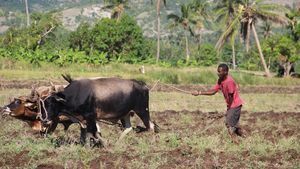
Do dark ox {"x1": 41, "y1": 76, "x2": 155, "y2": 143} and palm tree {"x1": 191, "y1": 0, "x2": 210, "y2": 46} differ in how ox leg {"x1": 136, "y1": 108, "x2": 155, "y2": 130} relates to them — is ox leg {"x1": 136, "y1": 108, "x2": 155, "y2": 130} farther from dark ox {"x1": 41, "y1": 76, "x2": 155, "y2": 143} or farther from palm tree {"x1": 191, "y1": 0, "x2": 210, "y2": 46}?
palm tree {"x1": 191, "y1": 0, "x2": 210, "y2": 46}

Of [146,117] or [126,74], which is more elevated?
[146,117]

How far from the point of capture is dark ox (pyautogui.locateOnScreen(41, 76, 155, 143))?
11.1 meters

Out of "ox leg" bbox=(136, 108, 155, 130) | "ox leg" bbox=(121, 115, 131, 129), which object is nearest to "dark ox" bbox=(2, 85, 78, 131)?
"ox leg" bbox=(121, 115, 131, 129)

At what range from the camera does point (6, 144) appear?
10.8m

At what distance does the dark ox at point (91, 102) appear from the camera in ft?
36.5

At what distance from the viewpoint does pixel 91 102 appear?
1116 centimetres

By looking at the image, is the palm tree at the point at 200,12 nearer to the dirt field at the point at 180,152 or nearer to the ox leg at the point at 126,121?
the dirt field at the point at 180,152

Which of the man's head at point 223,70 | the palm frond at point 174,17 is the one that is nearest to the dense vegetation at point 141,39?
the palm frond at point 174,17

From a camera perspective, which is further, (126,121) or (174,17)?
(174,17)

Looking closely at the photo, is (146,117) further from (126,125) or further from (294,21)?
(294,21)

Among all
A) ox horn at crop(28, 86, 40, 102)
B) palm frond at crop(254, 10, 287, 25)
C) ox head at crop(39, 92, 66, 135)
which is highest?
palm frond at crop(254, 10, 287, 25)

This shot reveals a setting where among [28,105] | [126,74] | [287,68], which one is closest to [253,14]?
[287,68]

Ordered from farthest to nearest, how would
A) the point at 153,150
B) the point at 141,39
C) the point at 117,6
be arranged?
the point at 117,6
the point at 141,39
the point at 153,150

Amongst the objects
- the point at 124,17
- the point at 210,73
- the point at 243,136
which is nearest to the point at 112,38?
the point at 124,17
